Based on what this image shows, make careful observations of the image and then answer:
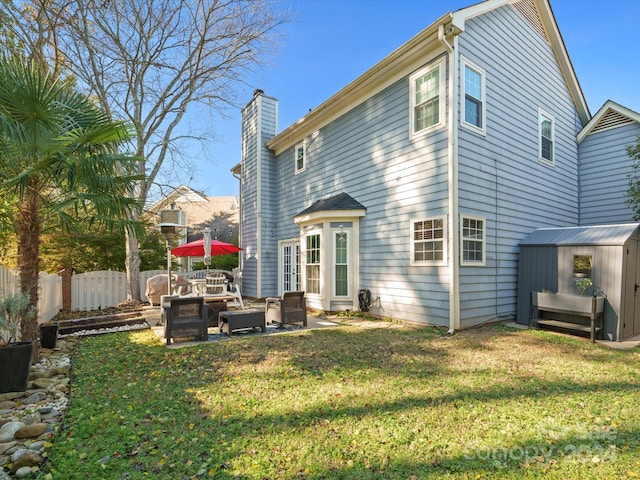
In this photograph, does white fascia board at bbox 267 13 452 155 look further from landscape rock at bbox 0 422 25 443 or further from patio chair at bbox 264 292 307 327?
landscape rock at bbox 0 422 25 443

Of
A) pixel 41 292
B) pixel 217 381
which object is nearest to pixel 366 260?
pixel 217 381

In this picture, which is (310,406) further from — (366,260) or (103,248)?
(103,248)

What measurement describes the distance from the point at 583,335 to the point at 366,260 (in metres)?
4.86

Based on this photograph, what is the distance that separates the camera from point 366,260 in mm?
9070

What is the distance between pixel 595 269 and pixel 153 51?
14.2 m

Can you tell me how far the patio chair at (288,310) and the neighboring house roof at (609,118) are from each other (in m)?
10.5

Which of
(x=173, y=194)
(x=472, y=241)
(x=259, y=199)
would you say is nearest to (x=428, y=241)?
(x=472, y=241)

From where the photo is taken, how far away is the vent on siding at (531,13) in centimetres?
884

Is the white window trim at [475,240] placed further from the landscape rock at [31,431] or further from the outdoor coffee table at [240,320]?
the landscape rock at [31,431]

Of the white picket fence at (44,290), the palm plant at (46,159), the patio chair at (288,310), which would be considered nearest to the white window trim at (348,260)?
the patio chair at (288,310)

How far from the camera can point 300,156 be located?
12133 millimetres

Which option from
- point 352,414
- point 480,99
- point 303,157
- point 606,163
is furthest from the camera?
point 303,157

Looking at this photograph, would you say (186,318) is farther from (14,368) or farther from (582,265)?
(582,265)

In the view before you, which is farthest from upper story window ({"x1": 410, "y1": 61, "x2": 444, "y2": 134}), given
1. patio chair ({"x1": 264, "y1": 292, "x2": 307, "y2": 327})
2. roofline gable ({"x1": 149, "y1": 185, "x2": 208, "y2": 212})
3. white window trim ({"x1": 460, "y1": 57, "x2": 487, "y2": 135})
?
roofline gable ({"x1": 149, "y1": 185, "x2": 208, "y2": 212})
